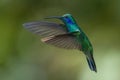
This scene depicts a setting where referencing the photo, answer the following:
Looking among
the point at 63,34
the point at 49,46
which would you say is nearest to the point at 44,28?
the point at 63,34

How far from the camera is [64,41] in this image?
1.23 metres

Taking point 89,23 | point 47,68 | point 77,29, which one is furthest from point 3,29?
point 77,29

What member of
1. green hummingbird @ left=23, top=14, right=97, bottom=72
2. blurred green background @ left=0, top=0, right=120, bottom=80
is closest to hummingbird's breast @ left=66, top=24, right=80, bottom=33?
green hummingbird @ left=23, top=14, right=97, bottom=72

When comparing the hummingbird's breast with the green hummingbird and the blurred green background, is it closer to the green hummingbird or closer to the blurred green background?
the green hummingbird

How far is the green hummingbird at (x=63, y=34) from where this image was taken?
46.3 inches

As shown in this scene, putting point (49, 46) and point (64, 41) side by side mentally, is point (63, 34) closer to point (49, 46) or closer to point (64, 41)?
point (64, 41)

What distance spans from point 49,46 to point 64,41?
2985 millimetres

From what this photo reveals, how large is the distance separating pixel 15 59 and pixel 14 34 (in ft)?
0.86

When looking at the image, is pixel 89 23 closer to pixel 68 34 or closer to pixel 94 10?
pixel 94 10

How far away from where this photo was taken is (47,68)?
4.17m

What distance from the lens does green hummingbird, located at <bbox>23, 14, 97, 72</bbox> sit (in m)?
1.17

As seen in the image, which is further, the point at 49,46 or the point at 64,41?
the point at 49,46

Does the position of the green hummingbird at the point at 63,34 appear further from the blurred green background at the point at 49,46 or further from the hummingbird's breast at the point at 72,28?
the blurred green background at the point at 49,46

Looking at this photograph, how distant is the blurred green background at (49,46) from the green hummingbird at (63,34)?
2.70m
